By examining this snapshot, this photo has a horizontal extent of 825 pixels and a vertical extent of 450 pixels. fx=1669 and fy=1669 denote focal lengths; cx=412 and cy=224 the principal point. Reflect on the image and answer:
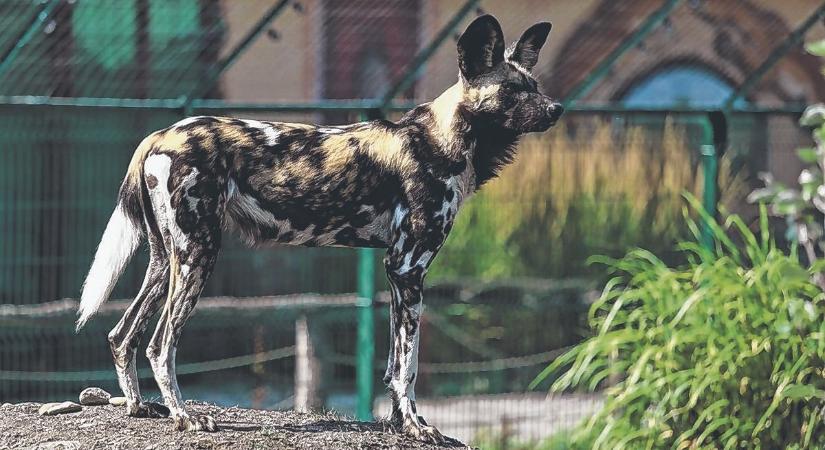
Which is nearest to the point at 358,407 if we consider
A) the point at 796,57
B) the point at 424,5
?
the point at 424,5

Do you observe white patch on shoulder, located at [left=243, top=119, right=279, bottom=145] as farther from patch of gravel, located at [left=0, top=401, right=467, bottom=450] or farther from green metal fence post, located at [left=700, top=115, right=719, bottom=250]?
green metal fence post, located at [left=700, top=115, right=719, bottom=250]

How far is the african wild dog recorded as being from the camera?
6695 millimetres

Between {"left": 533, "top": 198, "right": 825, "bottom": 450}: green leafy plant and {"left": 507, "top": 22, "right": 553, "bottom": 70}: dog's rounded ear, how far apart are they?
88.5 inches

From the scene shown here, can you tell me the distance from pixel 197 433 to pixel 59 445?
0.57 m

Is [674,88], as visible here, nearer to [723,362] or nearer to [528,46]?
[723,362]

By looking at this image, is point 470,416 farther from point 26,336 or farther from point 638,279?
point 26,336

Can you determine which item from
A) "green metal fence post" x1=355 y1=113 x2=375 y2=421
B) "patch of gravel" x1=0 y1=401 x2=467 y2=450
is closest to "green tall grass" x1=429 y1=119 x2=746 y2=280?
"green metal fence post" x1=355 y1=113 x2=375 y2=421

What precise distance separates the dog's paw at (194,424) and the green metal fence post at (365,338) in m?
3.53

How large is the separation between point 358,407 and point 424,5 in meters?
6.04

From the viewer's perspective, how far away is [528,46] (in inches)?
274

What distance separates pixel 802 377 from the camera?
8414 millimetres

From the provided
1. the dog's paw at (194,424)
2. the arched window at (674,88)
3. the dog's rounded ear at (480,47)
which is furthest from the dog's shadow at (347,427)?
the arched window at (674,88)

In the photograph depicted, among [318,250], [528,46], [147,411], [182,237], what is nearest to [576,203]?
[318,250]

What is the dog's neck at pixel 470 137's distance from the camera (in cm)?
685
